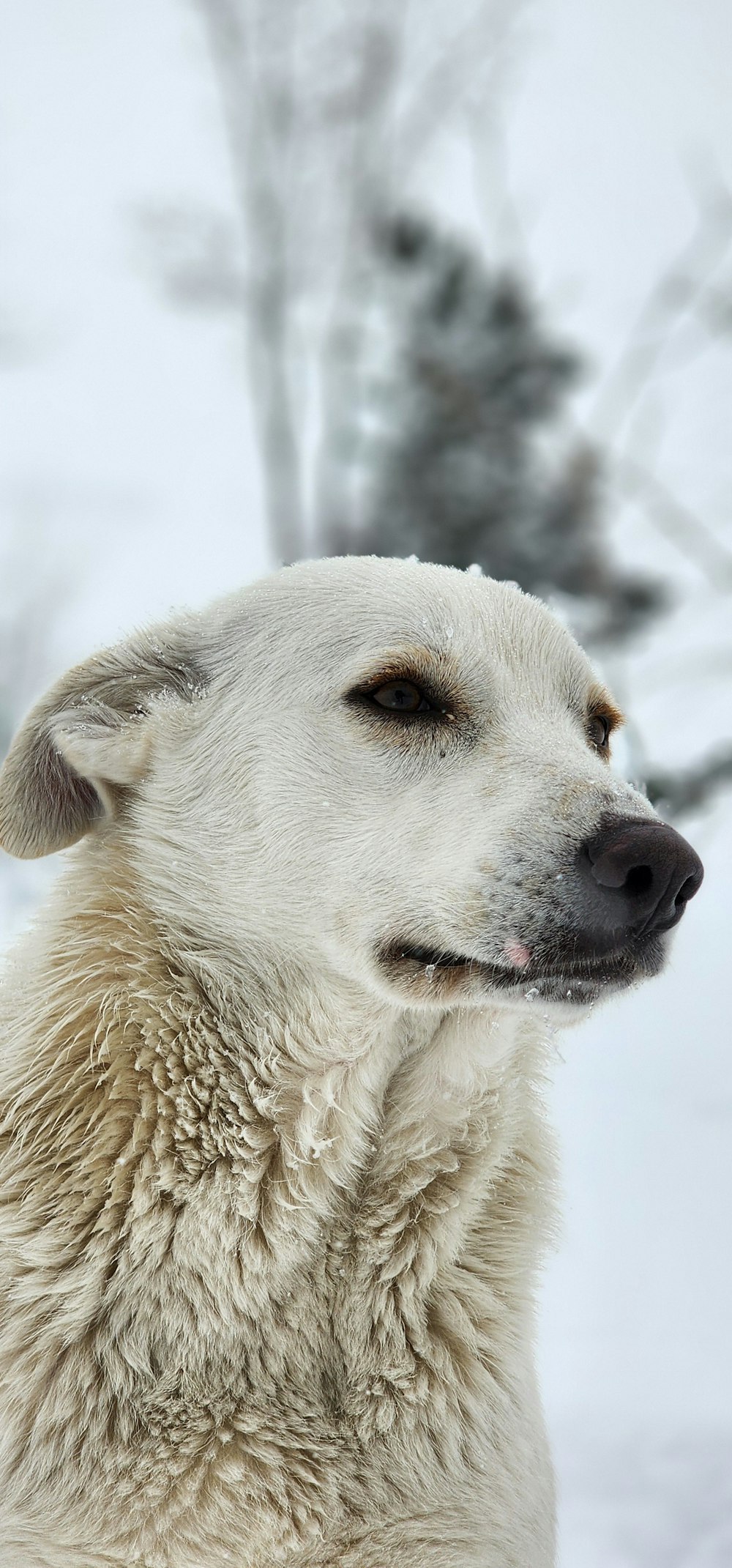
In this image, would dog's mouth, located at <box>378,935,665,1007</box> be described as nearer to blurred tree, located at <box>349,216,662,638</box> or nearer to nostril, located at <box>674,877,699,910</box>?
nostril, located at <box>674,877,699,910</box>

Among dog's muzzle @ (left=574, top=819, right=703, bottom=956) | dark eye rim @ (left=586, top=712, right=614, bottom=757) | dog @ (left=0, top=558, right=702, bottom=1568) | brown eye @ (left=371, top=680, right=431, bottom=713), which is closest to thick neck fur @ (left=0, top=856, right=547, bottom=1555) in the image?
dog @ (left=0, top=558, right=702, bottom=1568)

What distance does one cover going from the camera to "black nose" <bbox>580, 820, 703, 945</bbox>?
203 cm

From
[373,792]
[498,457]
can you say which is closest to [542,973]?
[373,792]

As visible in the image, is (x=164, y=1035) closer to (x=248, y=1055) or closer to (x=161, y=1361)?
(x=248, y=1055)

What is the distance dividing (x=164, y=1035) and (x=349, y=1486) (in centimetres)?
85

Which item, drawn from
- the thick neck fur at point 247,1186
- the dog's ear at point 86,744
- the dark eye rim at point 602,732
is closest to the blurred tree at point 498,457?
the dark eye rim at point 602,732

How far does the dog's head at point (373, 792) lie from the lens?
2.14 meters

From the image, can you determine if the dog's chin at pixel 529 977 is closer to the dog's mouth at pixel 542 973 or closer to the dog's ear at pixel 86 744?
the dog's mouth at pixel 542 973

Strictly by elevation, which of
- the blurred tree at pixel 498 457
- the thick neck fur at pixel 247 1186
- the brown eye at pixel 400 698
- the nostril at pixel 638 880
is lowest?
the thick neck fur at pixel 247 1186

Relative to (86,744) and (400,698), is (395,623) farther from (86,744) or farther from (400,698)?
(86,744)

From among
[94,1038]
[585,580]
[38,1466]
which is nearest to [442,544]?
[585,580]

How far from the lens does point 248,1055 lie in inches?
93.8

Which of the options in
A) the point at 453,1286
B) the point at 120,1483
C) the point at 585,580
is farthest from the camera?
the point at 585,580

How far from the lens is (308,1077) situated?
2408mm
